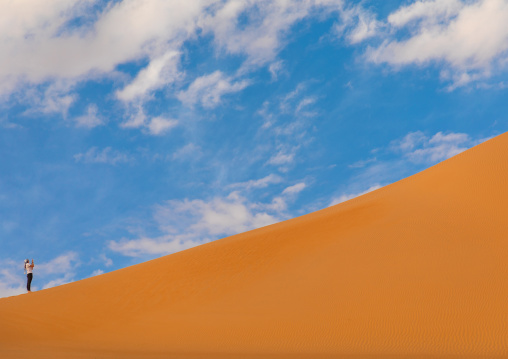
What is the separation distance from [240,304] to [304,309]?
211cm

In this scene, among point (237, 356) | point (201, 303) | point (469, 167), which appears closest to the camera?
point (237, 356)

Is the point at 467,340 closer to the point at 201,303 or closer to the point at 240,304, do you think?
the point at 240,304

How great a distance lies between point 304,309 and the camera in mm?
12477

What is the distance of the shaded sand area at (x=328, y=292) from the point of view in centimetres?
1054

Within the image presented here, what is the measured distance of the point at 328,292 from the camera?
13.1 m

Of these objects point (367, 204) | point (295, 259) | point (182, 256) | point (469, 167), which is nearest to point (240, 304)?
point (295, 259)

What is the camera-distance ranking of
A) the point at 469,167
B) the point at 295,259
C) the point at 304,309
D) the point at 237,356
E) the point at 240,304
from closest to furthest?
the point at 237,356
the point at 304,309
the point at 240,304
the point at 295,259
the point at 469,167

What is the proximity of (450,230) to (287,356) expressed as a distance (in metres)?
7.60

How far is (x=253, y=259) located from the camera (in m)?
17.0

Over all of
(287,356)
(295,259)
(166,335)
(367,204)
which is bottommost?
(287,356)

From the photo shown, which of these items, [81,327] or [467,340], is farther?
[81,327]

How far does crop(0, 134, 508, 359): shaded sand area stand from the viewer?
10539 millimetres

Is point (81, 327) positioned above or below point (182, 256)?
below

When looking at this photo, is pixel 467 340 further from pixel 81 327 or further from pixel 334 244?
pixel 81 327
